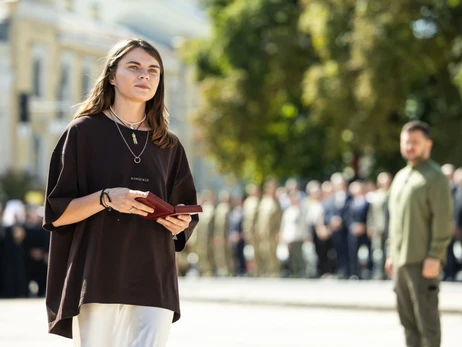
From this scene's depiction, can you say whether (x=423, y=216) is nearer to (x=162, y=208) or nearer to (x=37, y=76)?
(x=162, y=208)

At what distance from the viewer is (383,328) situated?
1479 centimetres

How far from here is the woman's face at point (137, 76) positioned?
5.85 m

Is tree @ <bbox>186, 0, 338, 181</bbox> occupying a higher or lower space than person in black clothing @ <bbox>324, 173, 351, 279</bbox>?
higher

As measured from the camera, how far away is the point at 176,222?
18.9ft

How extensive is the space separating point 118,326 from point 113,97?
109cm

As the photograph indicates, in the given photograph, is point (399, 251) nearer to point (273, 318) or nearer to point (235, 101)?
point (273, 318)

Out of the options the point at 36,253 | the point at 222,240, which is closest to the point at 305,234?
the point at 222,240

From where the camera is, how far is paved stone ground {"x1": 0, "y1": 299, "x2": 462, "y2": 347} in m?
13.1

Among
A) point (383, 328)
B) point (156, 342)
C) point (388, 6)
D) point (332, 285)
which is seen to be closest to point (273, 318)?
point (383, 328)

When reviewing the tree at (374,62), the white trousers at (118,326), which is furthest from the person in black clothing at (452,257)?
the white trousers at (118,326)

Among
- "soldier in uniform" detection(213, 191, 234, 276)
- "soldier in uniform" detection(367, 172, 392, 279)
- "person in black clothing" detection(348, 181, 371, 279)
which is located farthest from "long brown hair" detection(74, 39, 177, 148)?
"soldier in uniform" detection(213, 191, 234, 276)

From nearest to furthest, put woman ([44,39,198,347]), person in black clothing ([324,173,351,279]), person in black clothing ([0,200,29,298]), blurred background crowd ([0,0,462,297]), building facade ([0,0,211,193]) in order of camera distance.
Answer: woman ([44,39,198,347])
person in black clothing ([0,200,29,298])
person in black clothing ([324,173,351,279])
blurred background crowd ([0,0,462,297])
building facade ([0,0,211,193])

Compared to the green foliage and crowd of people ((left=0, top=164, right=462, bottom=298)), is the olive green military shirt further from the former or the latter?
the green foliage

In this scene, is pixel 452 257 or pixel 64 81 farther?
pixel 64 81
